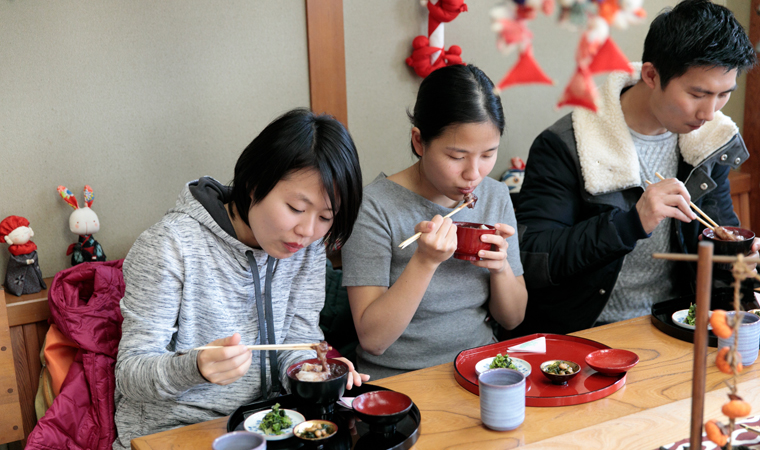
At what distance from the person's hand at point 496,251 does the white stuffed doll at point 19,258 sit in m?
1.47

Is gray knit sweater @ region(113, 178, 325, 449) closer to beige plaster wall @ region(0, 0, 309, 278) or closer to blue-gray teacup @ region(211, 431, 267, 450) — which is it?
blue-gray teacup @ region(211, 431, 267, 450)

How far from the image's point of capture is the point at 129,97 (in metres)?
2.29

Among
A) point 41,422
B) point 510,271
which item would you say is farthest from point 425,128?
point 41,422

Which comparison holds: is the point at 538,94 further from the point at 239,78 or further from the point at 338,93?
the point at 239,78

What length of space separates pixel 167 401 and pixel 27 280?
0.90 meters

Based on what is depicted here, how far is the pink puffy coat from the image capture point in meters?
1.65

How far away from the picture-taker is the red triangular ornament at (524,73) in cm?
65

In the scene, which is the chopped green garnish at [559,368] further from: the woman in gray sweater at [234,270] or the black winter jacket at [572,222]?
the black winter jacket at [572,222]

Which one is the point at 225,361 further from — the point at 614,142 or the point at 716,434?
the point at 614,142

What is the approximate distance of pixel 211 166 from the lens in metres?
2.51

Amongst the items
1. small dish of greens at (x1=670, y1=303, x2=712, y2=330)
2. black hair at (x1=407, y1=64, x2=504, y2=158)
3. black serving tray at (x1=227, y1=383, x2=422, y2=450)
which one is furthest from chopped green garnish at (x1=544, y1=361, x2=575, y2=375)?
black hair at (x1=407, y1=64, x2=504, y2=158)

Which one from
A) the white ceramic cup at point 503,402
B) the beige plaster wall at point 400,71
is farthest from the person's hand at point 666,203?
the beige plaster wall at point 400,71

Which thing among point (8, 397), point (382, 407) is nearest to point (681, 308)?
point (382, 407)

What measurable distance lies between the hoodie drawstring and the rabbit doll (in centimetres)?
92
